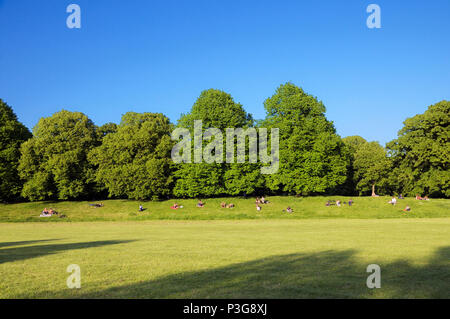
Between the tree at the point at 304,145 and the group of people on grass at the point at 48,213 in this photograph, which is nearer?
the group of people on grass at the point at 48,213

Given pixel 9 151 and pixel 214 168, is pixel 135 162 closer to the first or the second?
pixel 214 168

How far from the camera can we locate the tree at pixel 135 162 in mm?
53991

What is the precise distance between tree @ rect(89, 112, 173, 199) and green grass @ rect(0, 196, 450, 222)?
2.35m

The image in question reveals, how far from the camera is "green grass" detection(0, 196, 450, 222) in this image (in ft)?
145

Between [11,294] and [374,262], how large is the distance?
10.6 m

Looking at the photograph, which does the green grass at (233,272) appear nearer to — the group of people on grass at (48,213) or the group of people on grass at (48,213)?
the group of people on grass at (48,213)

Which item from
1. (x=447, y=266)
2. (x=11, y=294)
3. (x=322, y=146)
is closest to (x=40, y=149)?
(x=322, y=146)

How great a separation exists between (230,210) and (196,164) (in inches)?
391

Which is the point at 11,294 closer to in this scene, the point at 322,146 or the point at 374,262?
the point at 374,262

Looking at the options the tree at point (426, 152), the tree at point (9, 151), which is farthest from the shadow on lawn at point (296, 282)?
the tree at point (9, 151)

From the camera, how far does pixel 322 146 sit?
53062 mm

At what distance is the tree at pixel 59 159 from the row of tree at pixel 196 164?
155 millimetres
